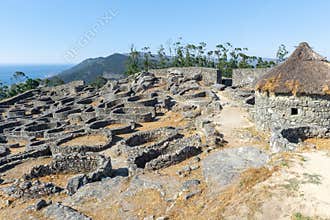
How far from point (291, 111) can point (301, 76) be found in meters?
2.23

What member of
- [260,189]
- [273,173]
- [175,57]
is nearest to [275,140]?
[273,173]

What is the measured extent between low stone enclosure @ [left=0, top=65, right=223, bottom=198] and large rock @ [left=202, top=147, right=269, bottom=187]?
1827 mm

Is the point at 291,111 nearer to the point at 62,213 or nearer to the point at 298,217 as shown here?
the point at 298,217

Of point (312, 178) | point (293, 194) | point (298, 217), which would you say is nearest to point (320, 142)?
point (312, 178)

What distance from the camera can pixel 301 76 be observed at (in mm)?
18859

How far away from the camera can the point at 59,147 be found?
22062 millimetres

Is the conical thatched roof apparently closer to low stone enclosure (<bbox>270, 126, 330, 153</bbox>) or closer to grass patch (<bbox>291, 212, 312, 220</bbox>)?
low stone enclosure (<bbox>270, 126, 330, 153</bbox>)

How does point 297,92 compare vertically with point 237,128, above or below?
above

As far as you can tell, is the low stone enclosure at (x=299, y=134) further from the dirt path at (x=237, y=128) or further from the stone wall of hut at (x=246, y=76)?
the stone wall of hut at (x=246, y=76)

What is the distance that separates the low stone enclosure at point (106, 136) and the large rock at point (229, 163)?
1.83 metres

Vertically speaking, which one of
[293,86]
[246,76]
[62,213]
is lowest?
[62,213]

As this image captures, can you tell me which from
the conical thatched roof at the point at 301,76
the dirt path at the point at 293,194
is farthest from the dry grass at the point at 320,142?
the conical thatched roof at the point at 301,76

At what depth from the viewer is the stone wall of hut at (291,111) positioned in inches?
727

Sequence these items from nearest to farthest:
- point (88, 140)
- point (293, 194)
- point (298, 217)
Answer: point (298, 217) < point (293, 194) < point (88, 140)
